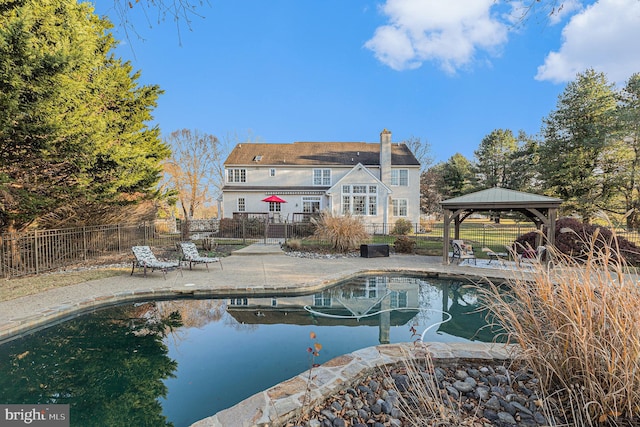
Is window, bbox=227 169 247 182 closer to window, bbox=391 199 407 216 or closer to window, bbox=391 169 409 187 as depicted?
window, bbox=391 169 409 187

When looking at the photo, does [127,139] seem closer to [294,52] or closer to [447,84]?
[294,52]

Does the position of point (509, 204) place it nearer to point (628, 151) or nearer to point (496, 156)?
point (628, 151)

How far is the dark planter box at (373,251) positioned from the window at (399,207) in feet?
40.8

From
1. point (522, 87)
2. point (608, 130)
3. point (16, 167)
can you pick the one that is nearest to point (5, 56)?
point (16, 167)

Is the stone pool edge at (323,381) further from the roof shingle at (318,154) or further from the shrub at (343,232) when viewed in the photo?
the roof shingle at (318,154)

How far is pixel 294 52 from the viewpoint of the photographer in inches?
371

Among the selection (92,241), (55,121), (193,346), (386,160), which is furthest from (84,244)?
(386,160)

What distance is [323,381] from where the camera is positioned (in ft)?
10.9

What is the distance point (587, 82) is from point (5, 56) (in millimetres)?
29558

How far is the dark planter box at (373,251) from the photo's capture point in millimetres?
12680

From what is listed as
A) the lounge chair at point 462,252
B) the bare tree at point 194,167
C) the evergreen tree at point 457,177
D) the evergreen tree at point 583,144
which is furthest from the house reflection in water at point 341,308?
the bare tree at point 194,167

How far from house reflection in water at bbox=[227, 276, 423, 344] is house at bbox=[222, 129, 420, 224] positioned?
14259 millimetres

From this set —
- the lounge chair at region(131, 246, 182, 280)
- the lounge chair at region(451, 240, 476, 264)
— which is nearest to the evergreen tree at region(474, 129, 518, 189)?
the lounge chair at region(451, 240, 476, 264)

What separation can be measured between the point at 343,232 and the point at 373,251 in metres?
1.72
